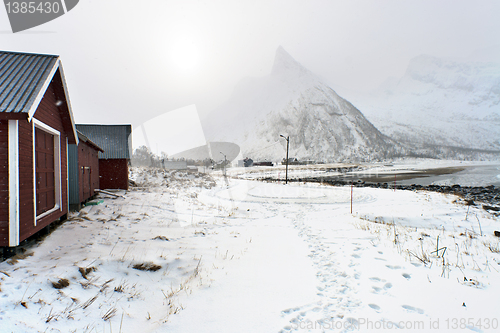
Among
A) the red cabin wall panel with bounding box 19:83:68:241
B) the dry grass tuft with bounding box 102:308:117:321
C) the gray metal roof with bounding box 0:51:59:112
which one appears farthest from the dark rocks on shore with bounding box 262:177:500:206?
the gray metal roof with bounding box 0:51:59:112

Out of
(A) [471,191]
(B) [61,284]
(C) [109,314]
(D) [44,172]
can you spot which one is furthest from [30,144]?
(A) [471,191]

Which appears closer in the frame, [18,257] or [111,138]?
[18,257]

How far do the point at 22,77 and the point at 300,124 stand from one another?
114358mm

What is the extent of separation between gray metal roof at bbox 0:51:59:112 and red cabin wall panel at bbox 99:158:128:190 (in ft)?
45.9

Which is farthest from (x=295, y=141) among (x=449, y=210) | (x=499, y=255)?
(x=499, y=255)

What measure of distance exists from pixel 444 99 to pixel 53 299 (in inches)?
10171

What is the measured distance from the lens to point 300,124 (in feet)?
377

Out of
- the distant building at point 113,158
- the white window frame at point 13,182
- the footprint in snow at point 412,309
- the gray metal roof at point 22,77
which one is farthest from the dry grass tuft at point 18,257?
the distant building at point 113,158

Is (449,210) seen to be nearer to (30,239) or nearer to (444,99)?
(30,239)

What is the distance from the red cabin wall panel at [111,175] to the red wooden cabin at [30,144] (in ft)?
40.0

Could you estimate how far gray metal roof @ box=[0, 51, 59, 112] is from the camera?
5332 millimetres

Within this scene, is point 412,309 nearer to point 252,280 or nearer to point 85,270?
point 252,280

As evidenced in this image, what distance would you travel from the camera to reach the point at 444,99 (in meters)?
194

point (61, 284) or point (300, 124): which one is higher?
point (300, 124)
